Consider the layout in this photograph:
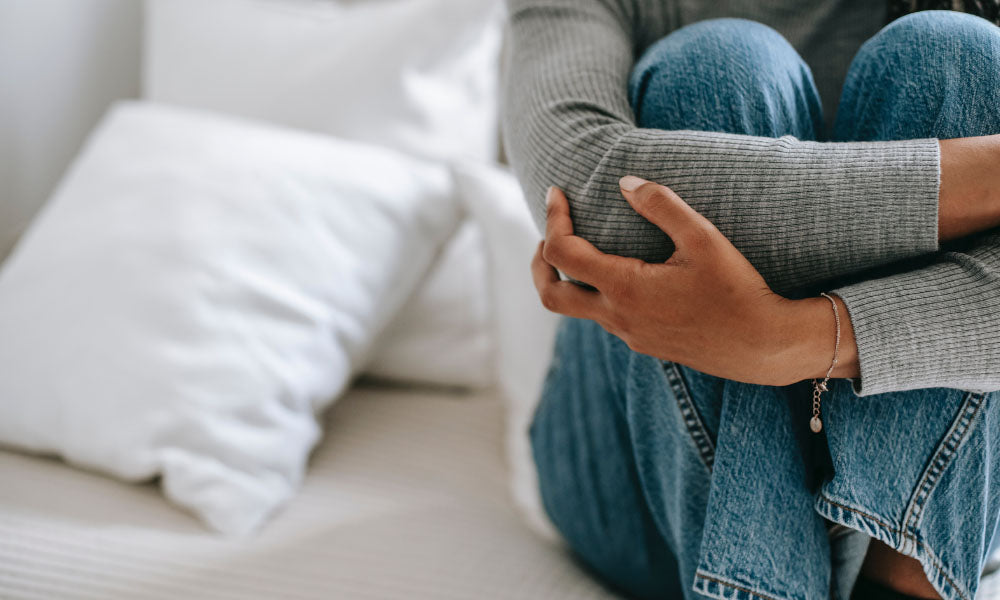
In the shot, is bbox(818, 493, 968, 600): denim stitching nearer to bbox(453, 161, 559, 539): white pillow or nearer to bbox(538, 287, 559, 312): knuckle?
bbox(538, 287, 559, 312): knuckle

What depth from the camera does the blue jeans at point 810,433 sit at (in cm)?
50

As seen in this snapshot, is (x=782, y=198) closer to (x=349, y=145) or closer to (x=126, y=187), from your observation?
(x=349, y=145)

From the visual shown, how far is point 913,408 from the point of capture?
1.64 feet

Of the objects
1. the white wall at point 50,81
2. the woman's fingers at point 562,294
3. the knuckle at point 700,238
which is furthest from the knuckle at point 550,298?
the white wall at point 50,81

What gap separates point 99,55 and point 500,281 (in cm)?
73

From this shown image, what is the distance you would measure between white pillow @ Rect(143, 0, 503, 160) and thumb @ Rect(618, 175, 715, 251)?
504 millimetres

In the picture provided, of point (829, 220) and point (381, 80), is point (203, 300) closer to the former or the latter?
point (381, 80)

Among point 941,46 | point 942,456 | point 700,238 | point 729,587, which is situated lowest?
point 729,587

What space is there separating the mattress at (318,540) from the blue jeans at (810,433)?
195mm

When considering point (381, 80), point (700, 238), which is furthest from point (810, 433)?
point (381, 80)

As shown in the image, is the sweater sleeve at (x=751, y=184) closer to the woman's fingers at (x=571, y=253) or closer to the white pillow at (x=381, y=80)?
the woman's fingers at (x=571, y=253)

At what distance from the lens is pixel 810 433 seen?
55 cm

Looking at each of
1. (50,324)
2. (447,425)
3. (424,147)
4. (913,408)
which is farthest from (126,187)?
(913,408)

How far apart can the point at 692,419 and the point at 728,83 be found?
0.24 metres
